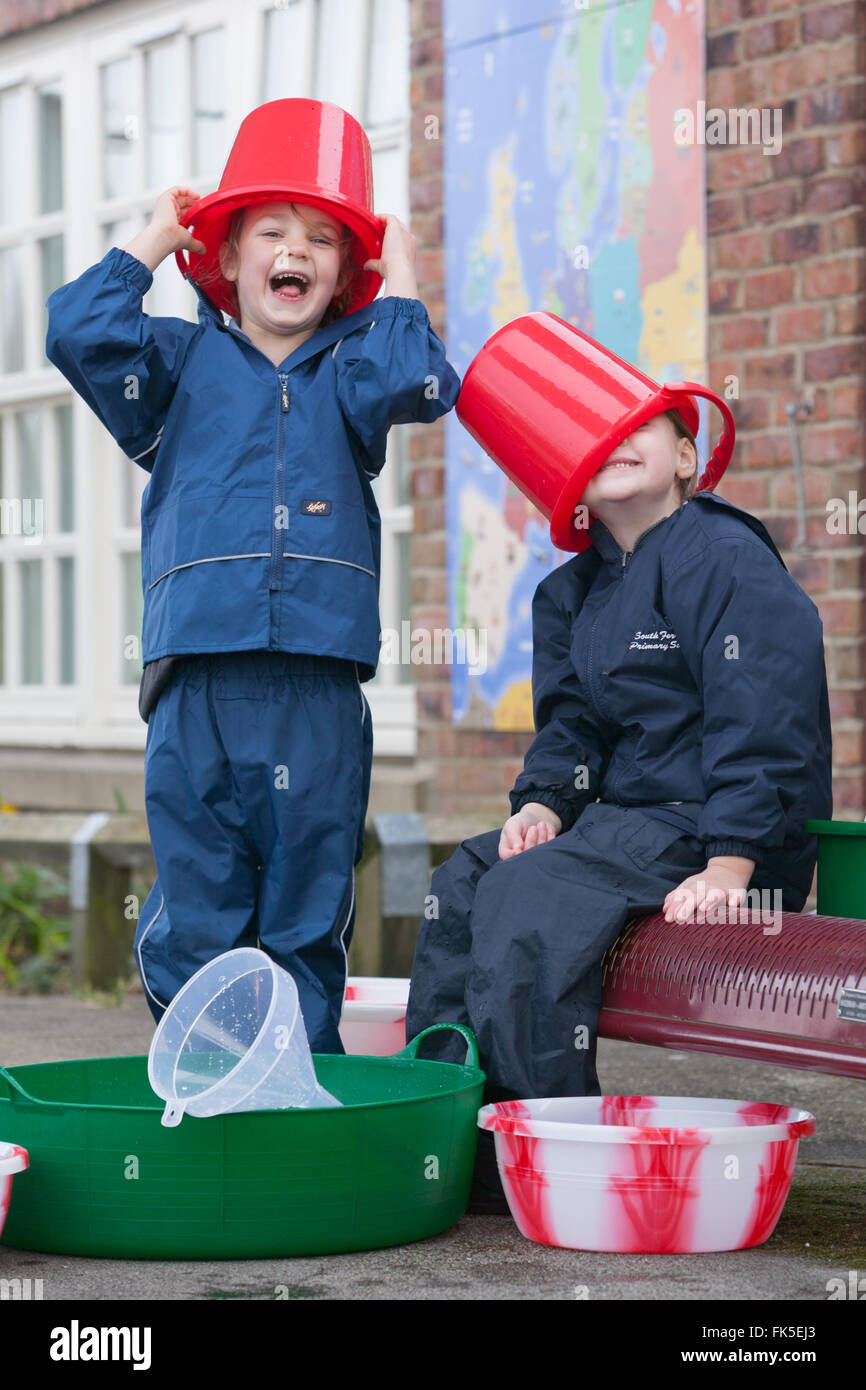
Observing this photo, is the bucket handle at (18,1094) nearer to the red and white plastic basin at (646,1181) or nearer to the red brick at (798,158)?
the red and white plastic basin at (646,1181)

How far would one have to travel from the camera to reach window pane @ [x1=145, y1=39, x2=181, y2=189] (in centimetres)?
718

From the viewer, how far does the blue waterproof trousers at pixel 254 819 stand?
10.4 feet

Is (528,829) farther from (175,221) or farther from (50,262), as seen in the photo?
(50,262)

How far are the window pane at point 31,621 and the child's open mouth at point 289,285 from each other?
484 cm

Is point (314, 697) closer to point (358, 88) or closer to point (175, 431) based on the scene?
point (175, 431)

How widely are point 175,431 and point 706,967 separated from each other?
1329mm

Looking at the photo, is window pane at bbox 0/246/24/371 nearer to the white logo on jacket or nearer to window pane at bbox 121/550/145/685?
window pane at bbox 121/550/145/685

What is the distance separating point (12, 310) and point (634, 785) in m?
5.56

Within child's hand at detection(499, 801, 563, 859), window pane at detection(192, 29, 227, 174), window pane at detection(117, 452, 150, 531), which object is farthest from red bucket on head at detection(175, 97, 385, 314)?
window pane at detection(117, 452, 150, 531)

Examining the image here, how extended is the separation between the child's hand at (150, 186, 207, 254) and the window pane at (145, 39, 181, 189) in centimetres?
396

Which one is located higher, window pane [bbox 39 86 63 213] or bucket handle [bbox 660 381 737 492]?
window pane [bbox 39 86 63 213]

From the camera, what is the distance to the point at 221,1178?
2.47 metres
